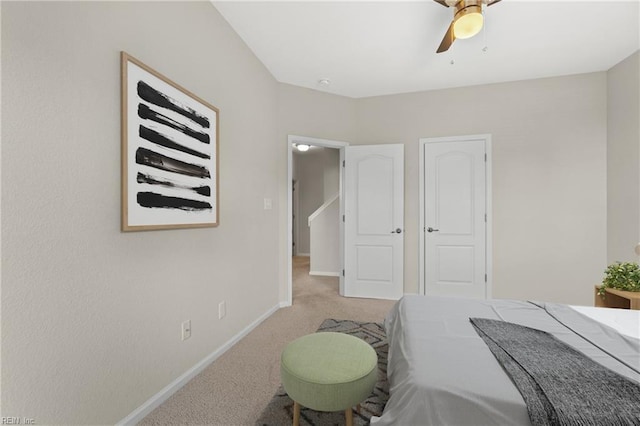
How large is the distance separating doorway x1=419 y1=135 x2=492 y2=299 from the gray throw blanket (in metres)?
2.45

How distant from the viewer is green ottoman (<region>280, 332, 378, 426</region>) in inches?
49.3

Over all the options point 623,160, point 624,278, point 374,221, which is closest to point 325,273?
point 374,221

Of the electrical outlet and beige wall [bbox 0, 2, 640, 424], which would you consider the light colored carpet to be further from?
the electrical outlet

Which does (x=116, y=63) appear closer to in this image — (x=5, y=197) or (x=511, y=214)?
(x=5, y=197)

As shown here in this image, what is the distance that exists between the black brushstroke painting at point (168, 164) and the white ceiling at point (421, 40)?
132cm

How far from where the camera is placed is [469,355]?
117cm

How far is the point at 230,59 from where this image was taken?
248 cm

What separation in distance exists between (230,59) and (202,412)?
2.58m

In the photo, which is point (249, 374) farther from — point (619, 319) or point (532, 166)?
point (532, 166)

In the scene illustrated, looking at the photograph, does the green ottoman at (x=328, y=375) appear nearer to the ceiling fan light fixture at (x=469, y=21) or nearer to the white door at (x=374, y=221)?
the ceiling fan light fixture at (x=469, y=21)

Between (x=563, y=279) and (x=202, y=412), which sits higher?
(x=563, y=279)

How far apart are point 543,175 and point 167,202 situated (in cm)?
395

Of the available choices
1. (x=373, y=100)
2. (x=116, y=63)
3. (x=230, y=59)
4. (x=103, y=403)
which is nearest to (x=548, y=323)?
(x=103, y=403)

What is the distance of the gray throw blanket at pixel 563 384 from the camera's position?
85 centimetres
